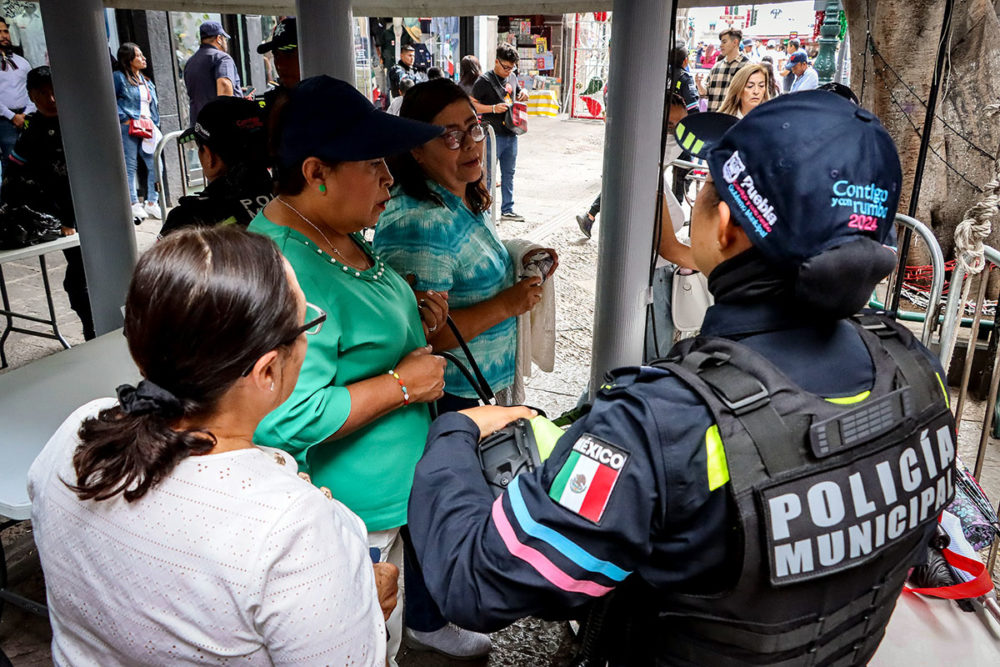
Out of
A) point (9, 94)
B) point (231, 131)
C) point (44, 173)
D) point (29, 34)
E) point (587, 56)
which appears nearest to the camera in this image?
point (231, 131)

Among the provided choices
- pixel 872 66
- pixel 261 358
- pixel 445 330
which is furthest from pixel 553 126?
pixel 261 358

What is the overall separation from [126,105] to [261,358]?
880 centimetres

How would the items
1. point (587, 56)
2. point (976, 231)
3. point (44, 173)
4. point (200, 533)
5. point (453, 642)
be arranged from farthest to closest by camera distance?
point (587, 56) → point (44, 173) → point (453, 642) → point (976, 231) → point (200, 533)

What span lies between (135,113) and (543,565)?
9.12 meters

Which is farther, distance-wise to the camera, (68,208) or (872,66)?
(872,66)

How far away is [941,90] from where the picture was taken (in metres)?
5.79

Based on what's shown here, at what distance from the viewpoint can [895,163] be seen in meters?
1.16

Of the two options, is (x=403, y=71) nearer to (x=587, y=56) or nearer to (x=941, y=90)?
(x=941, y=90)

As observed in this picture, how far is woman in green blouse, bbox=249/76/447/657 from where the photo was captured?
1741mm

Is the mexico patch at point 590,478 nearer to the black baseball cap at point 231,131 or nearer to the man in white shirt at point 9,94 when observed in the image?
the black baseball cap at point 231,131

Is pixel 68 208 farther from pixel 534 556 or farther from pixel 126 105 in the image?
pixel 534 556

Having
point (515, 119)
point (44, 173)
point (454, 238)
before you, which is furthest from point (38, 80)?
point (515, 119)

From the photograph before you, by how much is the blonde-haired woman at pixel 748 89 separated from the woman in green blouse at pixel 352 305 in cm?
319

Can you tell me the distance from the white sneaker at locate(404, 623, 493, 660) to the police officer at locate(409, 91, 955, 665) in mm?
1563
